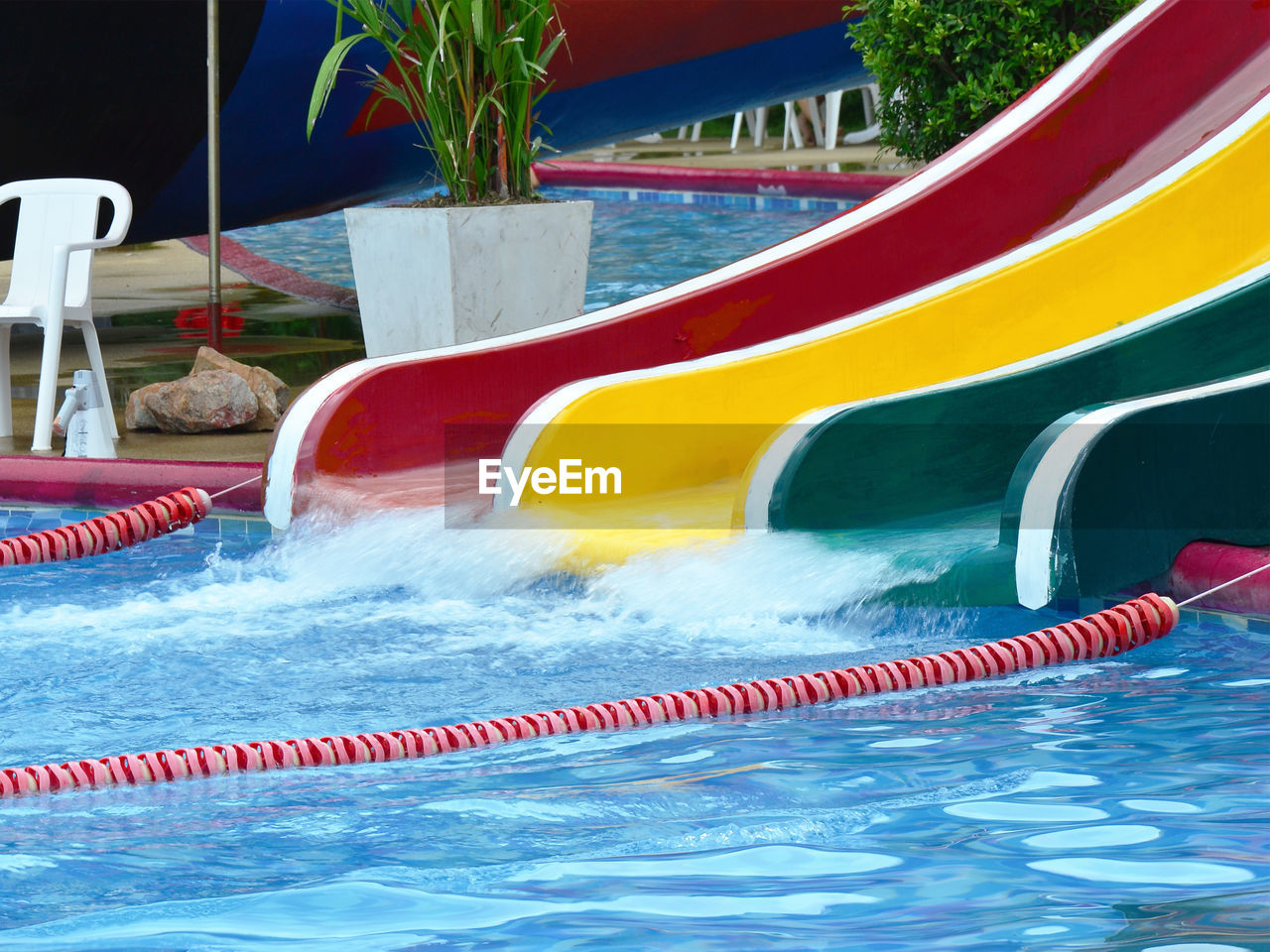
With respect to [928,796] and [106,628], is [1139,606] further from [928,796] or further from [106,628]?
[106,628]

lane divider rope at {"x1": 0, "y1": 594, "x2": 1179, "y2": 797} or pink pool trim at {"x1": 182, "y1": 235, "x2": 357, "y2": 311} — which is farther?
pink pool trim at {"x1": 182, "y1": 235, "x2": 357, "y2": 311}

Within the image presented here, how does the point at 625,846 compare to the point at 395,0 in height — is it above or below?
below

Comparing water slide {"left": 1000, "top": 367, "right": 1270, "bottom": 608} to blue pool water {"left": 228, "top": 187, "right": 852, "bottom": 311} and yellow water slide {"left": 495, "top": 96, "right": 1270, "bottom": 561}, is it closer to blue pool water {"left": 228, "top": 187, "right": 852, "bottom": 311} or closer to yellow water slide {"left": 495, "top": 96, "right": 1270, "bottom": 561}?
yellow water slide {"left": 495, "top": 96, "right": 1270, "bottom": 561}

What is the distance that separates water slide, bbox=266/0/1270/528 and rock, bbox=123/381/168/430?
1.16m

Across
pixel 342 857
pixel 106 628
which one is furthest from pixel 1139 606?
pixel 106 628

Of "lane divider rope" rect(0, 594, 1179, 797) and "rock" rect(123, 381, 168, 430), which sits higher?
"rock" rect(123, 381, 168, 430)

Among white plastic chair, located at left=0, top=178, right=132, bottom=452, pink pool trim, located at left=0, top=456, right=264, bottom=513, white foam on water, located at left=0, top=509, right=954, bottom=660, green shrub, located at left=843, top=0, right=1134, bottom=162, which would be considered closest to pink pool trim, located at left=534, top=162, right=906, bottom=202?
green shrub, located at left=843, top=0, right=1134, bottom=162

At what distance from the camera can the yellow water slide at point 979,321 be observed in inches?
196

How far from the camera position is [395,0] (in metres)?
6.16

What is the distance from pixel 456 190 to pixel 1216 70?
2.70 meters

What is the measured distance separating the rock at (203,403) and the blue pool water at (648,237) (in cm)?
324

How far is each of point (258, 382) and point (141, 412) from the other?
0.43 m

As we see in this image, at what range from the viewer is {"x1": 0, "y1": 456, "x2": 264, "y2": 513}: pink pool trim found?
17.5 ft

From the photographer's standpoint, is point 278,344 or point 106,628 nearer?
point 106,628
